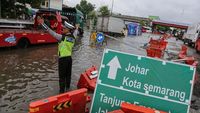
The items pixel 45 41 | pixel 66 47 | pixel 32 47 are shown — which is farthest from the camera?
pixel 45 41

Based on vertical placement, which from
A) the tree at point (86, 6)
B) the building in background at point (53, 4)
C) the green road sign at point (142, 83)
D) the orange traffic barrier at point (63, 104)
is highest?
the tree at point (86, 6)

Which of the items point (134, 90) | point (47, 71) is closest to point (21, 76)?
point (47, 71)

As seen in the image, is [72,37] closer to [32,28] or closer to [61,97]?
[61,97]

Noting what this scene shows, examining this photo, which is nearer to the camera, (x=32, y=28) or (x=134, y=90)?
(x=134, y=90)

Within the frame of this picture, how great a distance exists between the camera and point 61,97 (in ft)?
16.2

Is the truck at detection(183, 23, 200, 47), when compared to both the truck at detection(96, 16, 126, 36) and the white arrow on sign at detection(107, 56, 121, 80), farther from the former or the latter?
the white arrow on sign at detection(107, 56, 121, 80)

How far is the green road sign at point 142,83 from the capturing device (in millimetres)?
4578

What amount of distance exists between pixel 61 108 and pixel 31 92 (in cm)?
308

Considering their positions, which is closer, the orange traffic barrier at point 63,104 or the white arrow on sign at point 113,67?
the orange traffic barrier at point 63,104

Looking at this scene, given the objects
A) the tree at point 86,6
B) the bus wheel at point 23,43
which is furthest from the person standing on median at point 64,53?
the tree at point 86,6

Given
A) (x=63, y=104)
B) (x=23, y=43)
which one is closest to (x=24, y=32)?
(x=23, y=43)

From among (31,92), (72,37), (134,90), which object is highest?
(72,37)

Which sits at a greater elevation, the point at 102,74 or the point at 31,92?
the point at 102,74

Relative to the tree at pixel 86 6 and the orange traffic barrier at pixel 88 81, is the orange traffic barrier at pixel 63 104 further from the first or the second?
the tree at pixel 86 6
